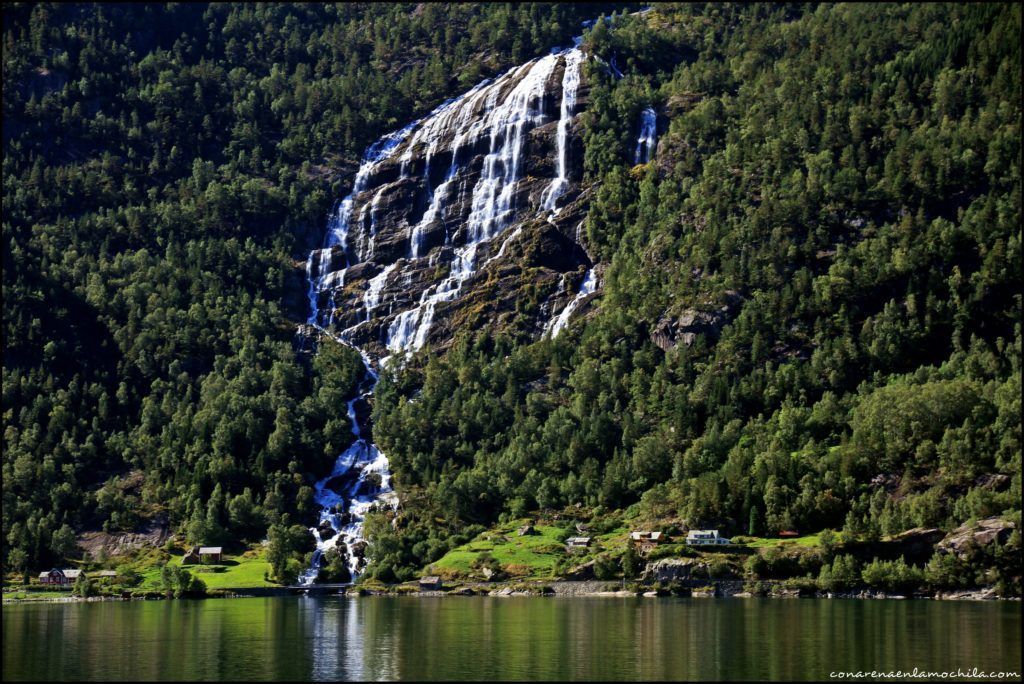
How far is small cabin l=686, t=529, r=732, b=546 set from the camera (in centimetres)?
16350

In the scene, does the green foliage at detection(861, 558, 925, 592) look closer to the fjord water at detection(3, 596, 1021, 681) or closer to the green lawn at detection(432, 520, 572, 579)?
→ the fjord water at detection(3, 596, 1021, 681)

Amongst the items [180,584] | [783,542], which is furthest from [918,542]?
[180,584]

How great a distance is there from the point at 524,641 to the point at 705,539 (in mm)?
70900

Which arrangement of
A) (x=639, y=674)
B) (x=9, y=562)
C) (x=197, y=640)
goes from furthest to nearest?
(x=9, y=562) < (x=197, y=640) < (x=639, y=674)

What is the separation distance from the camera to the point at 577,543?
175 metres

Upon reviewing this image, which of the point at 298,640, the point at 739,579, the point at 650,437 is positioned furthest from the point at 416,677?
the point at 650,437

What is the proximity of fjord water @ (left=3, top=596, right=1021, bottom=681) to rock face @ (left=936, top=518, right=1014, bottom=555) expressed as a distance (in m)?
12.4

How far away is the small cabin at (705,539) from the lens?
163500mm

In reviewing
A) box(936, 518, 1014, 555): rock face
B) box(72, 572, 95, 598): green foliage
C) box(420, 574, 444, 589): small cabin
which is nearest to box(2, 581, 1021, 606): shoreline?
box(420, 574, 444, 589): small cabin

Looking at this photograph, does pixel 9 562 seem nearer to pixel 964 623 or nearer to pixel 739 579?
pixel 739 579

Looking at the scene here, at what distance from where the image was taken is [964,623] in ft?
347

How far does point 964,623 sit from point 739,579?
51.2 m

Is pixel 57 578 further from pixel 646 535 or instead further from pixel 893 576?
pixel 893 576

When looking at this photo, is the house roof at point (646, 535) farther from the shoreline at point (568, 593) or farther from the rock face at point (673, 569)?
the shoreline at point (568, 593)
